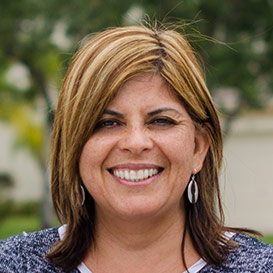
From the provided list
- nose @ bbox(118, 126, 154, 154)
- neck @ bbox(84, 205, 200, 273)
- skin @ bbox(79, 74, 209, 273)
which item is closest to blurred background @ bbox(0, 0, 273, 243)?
neck @ bbox(84, 205, 200, 273)

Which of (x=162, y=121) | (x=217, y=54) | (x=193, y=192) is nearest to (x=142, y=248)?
(x=193, y=192)

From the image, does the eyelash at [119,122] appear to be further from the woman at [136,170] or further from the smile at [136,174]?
the smile at [136,174]

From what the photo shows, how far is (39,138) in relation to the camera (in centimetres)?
2922

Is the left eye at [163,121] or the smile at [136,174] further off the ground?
the left eye at [163,121]

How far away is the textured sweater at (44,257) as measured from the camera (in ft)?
9.91

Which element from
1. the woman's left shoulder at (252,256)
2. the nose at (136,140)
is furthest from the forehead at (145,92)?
the woman's left shoulder at (252,256)

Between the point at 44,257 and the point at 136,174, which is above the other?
the point at 136,174

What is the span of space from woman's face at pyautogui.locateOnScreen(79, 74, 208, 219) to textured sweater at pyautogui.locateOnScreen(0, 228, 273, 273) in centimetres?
40

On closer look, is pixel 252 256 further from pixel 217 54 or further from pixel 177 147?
pixel 217 54

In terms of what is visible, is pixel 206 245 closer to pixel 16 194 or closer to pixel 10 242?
pixel 10 242

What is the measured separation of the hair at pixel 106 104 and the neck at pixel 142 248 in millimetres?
61

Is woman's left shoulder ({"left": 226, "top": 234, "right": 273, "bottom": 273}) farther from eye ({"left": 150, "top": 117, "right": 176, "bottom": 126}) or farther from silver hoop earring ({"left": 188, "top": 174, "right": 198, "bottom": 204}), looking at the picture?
eye ({"left": 150, "top": 117, "right": 176, "bottom": 126})

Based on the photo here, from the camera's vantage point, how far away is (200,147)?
3074mm

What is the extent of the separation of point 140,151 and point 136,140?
47mm
